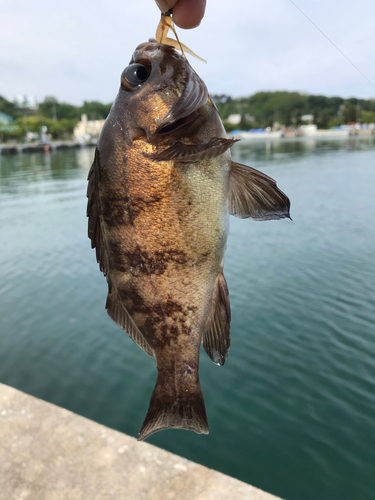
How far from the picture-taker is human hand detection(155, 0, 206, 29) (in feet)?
5.85

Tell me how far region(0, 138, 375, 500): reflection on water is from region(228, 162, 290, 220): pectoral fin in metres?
4.24

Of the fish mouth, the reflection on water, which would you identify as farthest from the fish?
the reflection on water

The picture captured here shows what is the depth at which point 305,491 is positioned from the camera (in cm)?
446

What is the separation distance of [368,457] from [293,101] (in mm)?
144757

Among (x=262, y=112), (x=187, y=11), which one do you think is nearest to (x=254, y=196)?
(x=187, y=11)

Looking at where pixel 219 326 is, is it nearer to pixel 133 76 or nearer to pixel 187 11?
pixel 133 76

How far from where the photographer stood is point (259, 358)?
697 centimetres

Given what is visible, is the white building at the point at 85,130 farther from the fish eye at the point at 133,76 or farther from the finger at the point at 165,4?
the fish eye at the point at 133,76

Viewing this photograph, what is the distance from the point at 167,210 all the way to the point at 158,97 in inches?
19.6

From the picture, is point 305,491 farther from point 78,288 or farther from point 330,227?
point 330,227

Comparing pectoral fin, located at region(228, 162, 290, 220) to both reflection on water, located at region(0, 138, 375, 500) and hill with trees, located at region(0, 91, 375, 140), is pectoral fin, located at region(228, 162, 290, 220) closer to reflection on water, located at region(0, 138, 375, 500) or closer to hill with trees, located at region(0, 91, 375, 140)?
reflection on water, located at region(0, 138, 375, 500)

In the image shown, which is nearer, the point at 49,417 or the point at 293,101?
the point at 49,417

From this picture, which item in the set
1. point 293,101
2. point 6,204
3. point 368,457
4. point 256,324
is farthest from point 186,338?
point 293,101

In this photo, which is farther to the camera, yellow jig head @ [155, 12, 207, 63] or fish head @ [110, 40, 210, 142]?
yellow jig head @ [155, 12, 207, 63]
